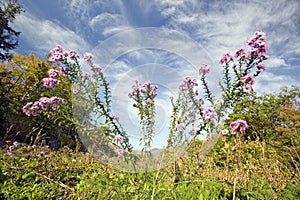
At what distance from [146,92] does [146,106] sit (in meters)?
0.19

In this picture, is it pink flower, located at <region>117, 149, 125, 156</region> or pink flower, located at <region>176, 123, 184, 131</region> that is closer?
pink flower, located at <region>176, 123, 184, 131</region>

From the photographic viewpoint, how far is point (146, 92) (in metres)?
2.57

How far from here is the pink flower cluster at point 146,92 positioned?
253cm

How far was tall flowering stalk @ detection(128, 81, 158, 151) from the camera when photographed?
2.53 m

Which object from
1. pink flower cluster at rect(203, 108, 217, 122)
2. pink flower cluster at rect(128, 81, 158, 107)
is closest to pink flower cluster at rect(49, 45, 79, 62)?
pink flower cluster at rect(128, 81, 158, 107)

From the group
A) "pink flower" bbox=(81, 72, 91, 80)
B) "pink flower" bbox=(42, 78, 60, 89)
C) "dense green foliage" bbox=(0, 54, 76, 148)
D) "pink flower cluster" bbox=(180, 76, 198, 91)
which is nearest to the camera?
"pink flower cluster" bbox=(180, 76, 198, 91)

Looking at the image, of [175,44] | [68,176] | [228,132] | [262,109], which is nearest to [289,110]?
[262,109]

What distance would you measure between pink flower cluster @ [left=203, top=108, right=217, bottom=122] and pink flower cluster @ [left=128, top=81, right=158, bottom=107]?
716 mm

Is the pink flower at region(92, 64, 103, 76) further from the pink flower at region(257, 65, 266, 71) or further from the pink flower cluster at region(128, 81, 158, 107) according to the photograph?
the pink flower at region(257, 65, 266, 71)

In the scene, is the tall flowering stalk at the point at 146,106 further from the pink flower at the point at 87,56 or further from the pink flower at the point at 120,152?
the pink flower at the point at 87,56

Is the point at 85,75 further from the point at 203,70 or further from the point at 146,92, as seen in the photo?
the point at 203,70

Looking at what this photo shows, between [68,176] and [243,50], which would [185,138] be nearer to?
[243,50]

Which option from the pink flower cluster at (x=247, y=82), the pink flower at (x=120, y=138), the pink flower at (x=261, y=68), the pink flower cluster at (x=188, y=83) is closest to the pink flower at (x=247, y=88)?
the pink flower cluster at (x=247, y=82)

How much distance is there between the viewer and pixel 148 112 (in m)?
2.61
